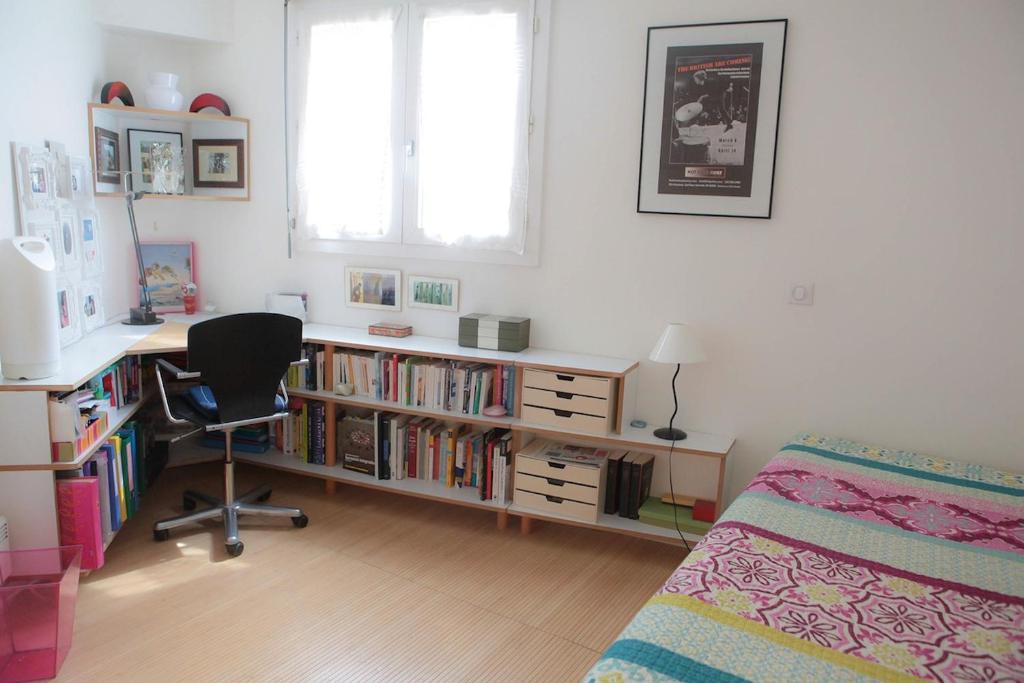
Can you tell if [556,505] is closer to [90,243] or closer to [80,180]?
[90,243]

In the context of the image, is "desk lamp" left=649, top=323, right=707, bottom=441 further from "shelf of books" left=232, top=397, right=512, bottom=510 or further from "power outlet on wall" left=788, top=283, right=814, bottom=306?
"shelf of books" left=232, top=397, right=512, bottom=510

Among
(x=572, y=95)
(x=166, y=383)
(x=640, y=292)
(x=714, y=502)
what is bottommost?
(x=714, y=502)

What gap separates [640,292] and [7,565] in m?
2.61

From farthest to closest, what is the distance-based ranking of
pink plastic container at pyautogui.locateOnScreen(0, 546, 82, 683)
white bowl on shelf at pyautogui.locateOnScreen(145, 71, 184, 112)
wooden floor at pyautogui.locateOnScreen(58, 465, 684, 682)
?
1. white bowl on shelf at pyautogui.locateOnScreen(145, 71, 184, 112)
2. wooden floor at pyautogui.locateOnScreen(58, 465, 684, 682)
3. pink plastic container at pyautogui.locateOnScreen(0, 546, 82, 683)

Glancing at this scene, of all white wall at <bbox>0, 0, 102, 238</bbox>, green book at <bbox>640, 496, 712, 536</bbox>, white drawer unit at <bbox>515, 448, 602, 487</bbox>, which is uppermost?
white wall at <bbox>0, 0, 102, 238</bbox>

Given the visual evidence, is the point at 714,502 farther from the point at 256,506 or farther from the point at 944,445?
the point at 256,506

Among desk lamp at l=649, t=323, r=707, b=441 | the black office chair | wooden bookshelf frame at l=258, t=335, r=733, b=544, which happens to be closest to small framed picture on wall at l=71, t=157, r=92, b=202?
the black office chair

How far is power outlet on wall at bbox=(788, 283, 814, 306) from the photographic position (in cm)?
310

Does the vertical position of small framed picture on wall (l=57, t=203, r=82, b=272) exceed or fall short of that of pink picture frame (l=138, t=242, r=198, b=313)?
it exceeds it

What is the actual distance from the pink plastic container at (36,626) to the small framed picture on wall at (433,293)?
1.85 meters

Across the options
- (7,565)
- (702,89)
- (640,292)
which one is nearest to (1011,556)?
(640,292)

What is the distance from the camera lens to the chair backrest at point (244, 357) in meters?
2.97

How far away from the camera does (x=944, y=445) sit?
298cm

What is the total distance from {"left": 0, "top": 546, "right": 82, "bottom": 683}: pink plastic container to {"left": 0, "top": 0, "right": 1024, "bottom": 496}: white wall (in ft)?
4.71
